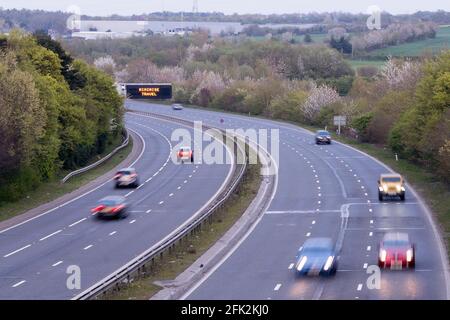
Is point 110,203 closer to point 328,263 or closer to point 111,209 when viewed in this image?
point 111,209

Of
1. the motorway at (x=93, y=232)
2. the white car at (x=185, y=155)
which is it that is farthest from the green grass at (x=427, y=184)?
the white car at (x=185, y=155)

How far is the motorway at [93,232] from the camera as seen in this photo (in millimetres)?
30859

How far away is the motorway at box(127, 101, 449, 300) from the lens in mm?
27561

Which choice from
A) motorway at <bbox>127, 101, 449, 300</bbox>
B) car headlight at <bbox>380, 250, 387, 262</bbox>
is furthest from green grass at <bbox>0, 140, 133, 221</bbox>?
car headlight at <bbox>380, 250, 387, 262</bbox>

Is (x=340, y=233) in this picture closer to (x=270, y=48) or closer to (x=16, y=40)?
(x=16, y=40)

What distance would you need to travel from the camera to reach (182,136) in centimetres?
9812

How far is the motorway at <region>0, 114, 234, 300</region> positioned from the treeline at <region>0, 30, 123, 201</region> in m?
3.93

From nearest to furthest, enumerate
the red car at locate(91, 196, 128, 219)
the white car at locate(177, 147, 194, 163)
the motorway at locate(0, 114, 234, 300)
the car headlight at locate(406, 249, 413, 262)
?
the motorway at locate(0, 114, 234, 300) < the car headlight at locate(406, 249, 413, 262) < the red car at locate(91, 196, 128, 219) < the white car at locate(177, 147, 194, 163)

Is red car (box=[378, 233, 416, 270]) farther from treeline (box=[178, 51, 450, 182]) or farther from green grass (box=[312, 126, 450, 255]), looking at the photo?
treeline (box=[178, 51, 450, 182])

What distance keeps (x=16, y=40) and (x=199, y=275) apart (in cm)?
4924

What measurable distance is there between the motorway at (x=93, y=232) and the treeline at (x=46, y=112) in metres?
3.93

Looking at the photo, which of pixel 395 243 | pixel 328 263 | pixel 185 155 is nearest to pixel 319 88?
pixel 185 155
